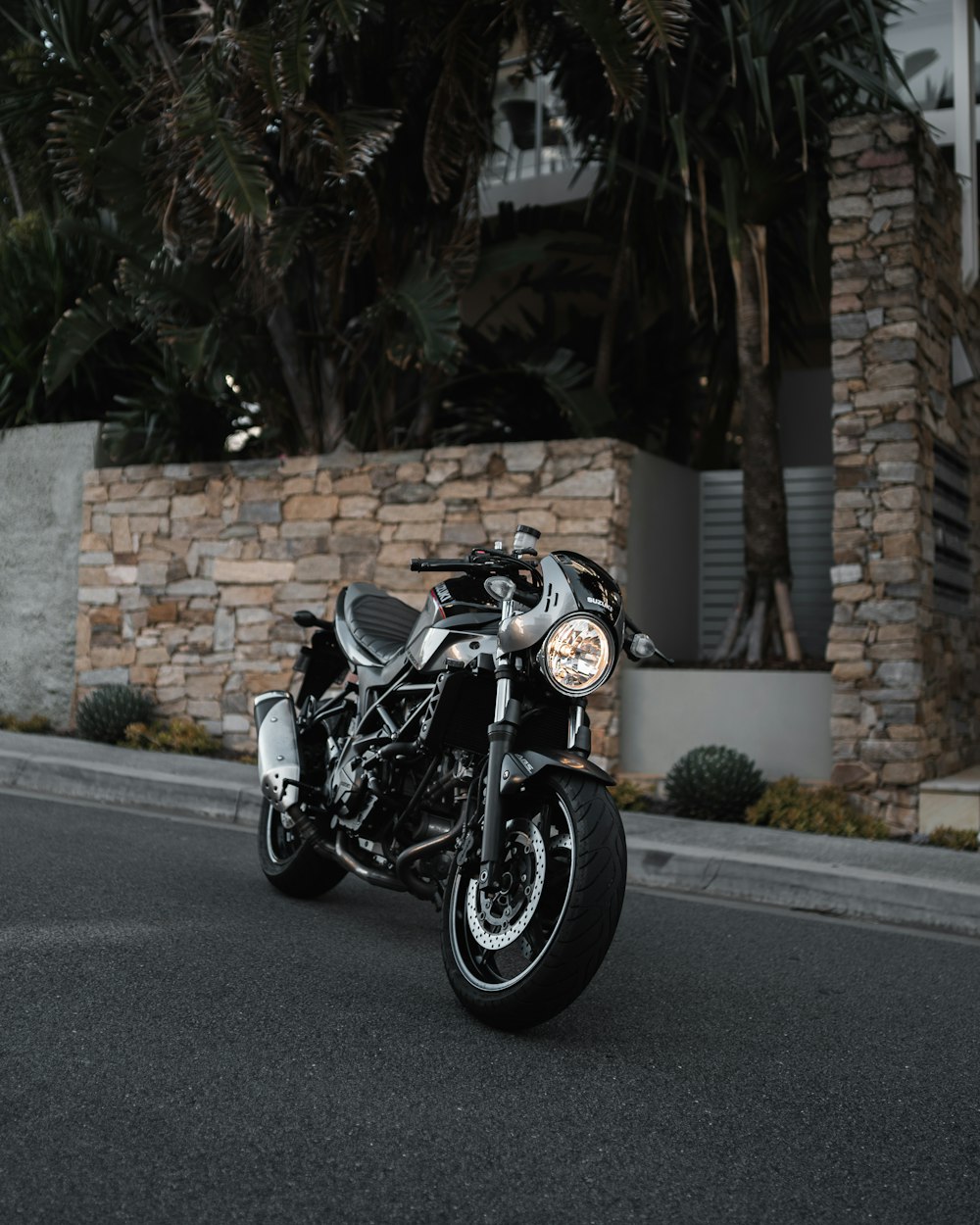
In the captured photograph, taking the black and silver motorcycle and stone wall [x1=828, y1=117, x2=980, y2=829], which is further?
stone wall [x1=828, y1=117, x2=980, y2=829]

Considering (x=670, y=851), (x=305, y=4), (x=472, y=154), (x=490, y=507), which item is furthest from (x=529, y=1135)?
(x=472, y=154)

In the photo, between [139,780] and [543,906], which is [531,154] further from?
[543,906]

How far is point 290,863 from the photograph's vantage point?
17.8 feet

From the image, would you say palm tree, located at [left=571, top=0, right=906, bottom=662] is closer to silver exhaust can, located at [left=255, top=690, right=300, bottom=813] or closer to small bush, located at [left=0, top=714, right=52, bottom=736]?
silver exhaust can, located at [left=255, top=690, right=300, bottom=813]

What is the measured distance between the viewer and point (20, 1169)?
269 cm

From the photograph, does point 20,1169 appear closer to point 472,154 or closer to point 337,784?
point 337,784

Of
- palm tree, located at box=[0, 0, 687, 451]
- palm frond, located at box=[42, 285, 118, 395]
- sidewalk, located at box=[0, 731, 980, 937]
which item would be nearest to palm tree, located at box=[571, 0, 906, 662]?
palm tree, located at box=[0, 0, 687, 451]

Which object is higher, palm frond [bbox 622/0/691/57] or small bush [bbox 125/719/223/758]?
palm frond [bbox 622/0/691/57]

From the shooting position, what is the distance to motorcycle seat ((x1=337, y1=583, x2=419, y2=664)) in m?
5.16

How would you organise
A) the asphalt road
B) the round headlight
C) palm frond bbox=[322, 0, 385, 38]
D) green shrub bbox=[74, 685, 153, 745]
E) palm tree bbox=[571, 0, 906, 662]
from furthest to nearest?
green shrub bbox=[74, 685, 153, 745]
palm tree bbox=[571, 0, 906, 662]
palm frond bbox=[322, 0, 385, 38]
the round headlight
the asphalt road

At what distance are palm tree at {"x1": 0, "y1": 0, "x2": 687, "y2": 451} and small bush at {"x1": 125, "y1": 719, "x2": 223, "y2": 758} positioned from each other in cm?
254

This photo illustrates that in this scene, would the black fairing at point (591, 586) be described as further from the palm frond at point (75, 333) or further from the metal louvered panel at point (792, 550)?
the palm frond at point (75, 333)

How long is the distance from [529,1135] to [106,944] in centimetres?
196

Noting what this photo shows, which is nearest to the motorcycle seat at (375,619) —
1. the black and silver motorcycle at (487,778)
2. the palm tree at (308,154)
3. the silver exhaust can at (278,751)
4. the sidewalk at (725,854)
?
the black and silver motorcycle at (487,778)
